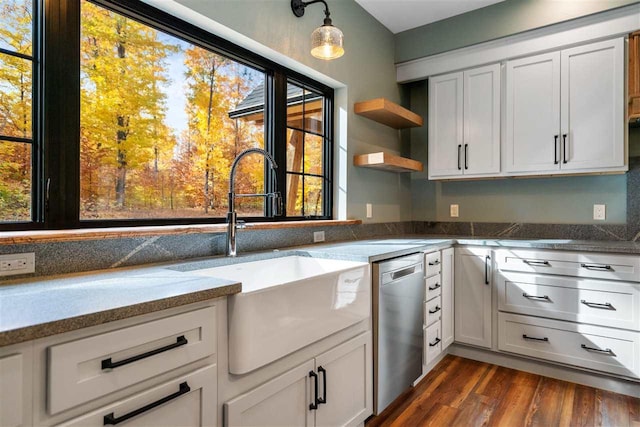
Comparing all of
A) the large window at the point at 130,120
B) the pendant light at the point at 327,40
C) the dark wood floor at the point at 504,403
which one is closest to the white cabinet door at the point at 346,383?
the dark wood floor at the point at 504,403

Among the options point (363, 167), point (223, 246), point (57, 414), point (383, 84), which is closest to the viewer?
point (57, 414)

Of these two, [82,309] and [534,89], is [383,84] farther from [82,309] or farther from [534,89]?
[82,309]

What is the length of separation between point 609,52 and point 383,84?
159 centimetres

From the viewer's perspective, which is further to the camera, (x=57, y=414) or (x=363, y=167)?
(x=363, y=167)

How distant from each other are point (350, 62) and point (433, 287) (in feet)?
5.85

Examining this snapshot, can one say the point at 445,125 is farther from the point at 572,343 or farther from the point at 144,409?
the point at 144,409

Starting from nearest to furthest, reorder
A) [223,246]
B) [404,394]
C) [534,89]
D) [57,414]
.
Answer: [57,414] < [223,246] < [404,394] < [534,89]

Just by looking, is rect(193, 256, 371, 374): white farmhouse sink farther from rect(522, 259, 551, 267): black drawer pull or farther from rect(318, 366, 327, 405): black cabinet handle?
rect(522, 259, 551, 267): black drawer pull

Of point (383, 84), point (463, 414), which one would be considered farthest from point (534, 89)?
point (463, 414)

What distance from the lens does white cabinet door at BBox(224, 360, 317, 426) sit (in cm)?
120

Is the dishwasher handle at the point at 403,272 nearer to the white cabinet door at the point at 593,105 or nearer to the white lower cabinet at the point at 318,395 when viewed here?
the white lower cabinet at the point at 318,395

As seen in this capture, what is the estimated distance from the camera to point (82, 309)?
86cm

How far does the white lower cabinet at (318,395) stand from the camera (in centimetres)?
125

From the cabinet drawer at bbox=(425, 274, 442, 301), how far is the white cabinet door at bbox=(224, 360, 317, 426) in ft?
3.98
